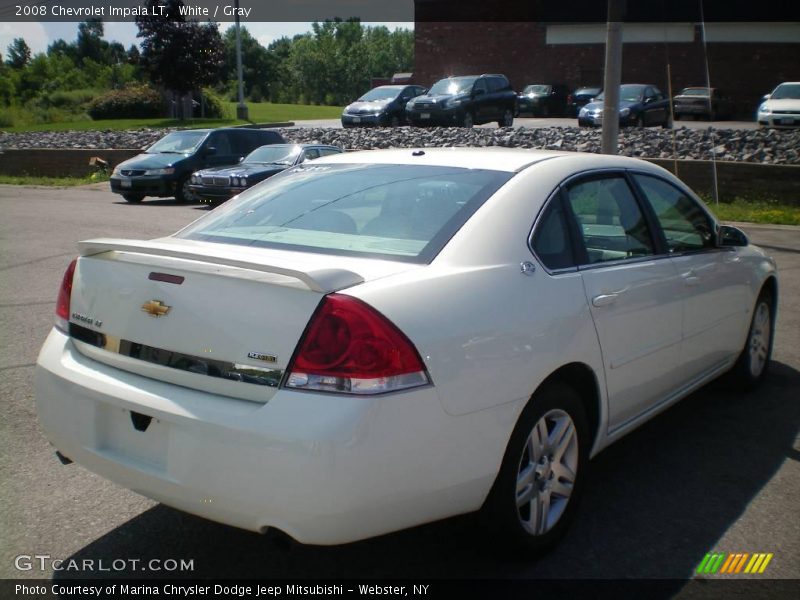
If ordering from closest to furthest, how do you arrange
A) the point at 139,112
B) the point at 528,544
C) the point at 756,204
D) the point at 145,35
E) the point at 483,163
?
the point at 528,544
the point at 483,163
the point at 756,204
the point at 145,35
the point at 139,112

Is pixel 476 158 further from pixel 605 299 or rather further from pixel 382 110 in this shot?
pixel 382 110

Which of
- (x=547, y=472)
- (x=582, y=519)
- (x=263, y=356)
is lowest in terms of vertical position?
(x=582, y=519)

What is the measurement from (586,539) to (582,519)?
20 centimetres

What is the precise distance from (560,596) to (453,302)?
1194mm

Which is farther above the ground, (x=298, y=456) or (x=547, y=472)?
(x=298, y=456)

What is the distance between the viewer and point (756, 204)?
50.0 feet

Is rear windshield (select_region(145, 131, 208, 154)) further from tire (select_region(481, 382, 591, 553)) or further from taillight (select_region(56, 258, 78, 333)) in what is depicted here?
tire (select_region(481, 382, 591, 553))

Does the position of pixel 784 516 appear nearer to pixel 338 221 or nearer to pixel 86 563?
pixel 338 221

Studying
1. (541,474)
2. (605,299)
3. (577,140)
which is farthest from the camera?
(577,140)

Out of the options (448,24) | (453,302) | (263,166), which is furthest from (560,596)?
(448,24)

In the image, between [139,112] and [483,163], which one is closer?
[483,163]

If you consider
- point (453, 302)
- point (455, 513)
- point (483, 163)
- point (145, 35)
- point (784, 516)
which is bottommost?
point (784, 516)

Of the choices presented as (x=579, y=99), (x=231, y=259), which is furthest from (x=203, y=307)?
(x=579, y=99)

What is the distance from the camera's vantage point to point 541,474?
344 cm
